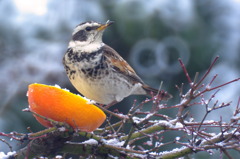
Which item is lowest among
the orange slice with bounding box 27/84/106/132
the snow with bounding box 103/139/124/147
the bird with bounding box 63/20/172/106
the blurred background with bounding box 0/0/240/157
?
the snow with bounding box 103/139/124/147

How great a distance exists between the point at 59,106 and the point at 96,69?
30.5 inches

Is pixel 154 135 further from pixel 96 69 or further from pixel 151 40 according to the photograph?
pixel 151 40

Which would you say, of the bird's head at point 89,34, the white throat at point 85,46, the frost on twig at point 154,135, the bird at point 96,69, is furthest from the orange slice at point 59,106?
the bird's head at point 89,34

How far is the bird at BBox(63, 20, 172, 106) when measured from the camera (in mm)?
2184

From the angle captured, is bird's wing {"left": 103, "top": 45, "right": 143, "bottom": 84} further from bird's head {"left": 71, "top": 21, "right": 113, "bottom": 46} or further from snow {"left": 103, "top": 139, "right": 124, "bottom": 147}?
snow {"left": 103, "top": 139, "right": 124, "bottom": 147}

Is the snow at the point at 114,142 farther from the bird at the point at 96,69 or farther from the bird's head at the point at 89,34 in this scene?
the bird's head at the point at 89,34

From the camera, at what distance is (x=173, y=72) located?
4.43 m

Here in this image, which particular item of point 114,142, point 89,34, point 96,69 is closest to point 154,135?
point 114,142

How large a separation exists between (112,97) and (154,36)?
228cm

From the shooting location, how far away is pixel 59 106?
144 centimetres

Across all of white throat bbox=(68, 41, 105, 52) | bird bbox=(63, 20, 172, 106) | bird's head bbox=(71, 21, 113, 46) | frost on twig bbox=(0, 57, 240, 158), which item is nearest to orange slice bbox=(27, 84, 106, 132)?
frost on twig bbox=(0, 57, 240, 158)

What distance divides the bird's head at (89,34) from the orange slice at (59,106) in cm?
94

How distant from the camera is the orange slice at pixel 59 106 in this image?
4.74 feet

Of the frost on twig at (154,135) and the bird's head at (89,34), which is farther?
the bird's head at (89,34)
